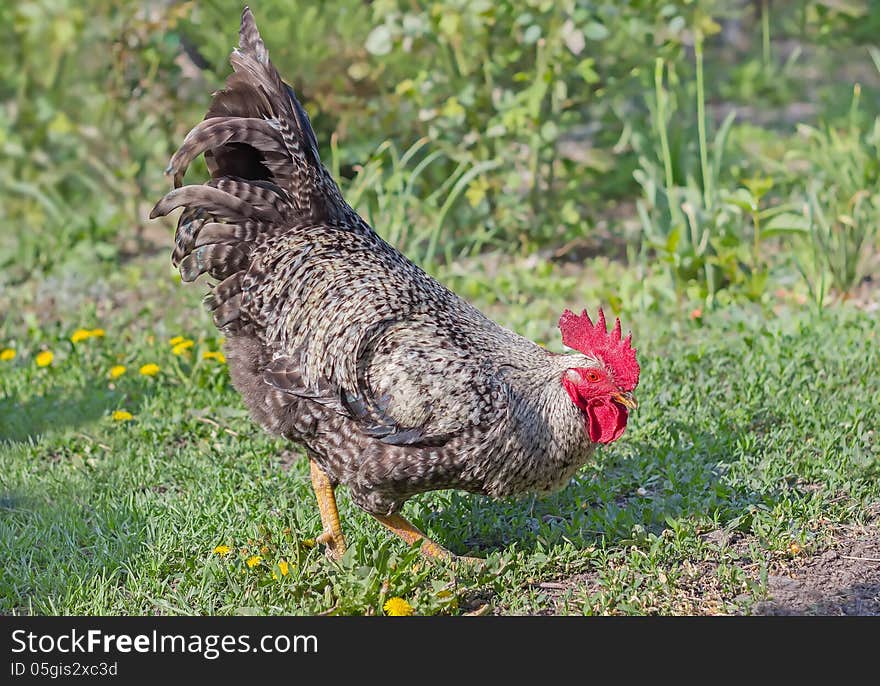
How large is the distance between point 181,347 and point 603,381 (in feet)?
9.98

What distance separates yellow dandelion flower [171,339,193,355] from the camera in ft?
20.0

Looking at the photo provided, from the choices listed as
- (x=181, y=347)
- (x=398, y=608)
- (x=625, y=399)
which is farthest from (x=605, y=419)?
(x=181, y=347)

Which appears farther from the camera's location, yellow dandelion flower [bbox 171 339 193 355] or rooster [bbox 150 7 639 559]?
yellow dandelion flower [bbox 171 339 193 355]

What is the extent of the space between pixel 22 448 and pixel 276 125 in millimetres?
2314

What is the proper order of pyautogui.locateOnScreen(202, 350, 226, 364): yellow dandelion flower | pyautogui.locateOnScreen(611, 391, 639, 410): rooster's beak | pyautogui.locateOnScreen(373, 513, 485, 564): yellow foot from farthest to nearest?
pyautogui.locateOnScreen(202, 350, 226, 364): yellow dandelion flower
pyautogui.locateOnScreen(373, 513, 485, 564): yellow foot
pyautogui.locateOnScreen(611, 391, 639, 410): rooster's beak

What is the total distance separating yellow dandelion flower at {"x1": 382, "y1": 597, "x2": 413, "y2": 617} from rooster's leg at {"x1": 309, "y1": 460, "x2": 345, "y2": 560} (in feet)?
1.80

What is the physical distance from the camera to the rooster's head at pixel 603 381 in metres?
3.91

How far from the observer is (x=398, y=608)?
12.4 ft

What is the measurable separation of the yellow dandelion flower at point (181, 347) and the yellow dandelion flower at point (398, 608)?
2780 mm

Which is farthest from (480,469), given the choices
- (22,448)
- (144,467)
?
(22,448)

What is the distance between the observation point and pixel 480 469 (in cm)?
394

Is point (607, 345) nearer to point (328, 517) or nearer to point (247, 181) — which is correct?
point (328, 517)

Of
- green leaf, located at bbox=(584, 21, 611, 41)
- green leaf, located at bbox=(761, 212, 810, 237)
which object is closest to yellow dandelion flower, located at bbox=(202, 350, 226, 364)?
green leaf, located at bbox=(584, 21, 611, 41)

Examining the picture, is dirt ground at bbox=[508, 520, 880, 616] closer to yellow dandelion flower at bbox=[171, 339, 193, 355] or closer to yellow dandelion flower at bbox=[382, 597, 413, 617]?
yellow dandelion flower at bbox=[382, 597, 413, 617]
